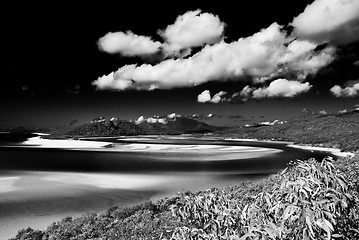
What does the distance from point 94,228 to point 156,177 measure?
1257 inches

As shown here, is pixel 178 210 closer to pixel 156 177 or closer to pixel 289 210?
pixel 289 210

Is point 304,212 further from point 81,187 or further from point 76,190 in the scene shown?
point 81,187

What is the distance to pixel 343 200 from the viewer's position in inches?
150

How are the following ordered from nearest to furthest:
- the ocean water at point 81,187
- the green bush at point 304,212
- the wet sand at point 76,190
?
1. the green bush at point 304,212
2. the wet sand at point 76,190
3. the ocean water at point 81,187

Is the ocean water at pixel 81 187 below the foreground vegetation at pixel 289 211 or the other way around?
below

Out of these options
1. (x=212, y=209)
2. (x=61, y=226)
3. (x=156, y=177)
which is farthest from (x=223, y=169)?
(x=212, y=209)

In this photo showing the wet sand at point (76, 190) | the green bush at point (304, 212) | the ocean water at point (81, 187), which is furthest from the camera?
the ocean water at point (81, 187)

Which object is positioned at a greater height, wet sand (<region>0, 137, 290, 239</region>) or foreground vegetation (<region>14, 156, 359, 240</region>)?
foreground vegetation (<region>14, 156, 359, 240</region>)

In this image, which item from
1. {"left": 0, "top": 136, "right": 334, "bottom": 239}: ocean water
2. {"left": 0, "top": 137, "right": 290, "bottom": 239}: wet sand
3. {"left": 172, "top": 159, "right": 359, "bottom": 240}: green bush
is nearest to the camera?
{"left": 172, "top": 159, "right": 359, "bottom": 240}: green bush

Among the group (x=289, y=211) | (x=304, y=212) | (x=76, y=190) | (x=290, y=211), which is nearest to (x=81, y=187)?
(x=76, y=190)

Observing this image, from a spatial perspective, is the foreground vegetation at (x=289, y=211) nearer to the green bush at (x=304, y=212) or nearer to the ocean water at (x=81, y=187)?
the green bush at (x=304, y=212)

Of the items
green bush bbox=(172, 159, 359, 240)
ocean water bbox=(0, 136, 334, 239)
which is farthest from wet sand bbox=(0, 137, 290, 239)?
green bush bbox=(172, 159, 359, 240)

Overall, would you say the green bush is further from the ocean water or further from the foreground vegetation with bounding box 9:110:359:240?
the ocean water

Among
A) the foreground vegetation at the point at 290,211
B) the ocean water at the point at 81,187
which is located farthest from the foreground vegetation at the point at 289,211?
the ocean water at the point at 81,187
